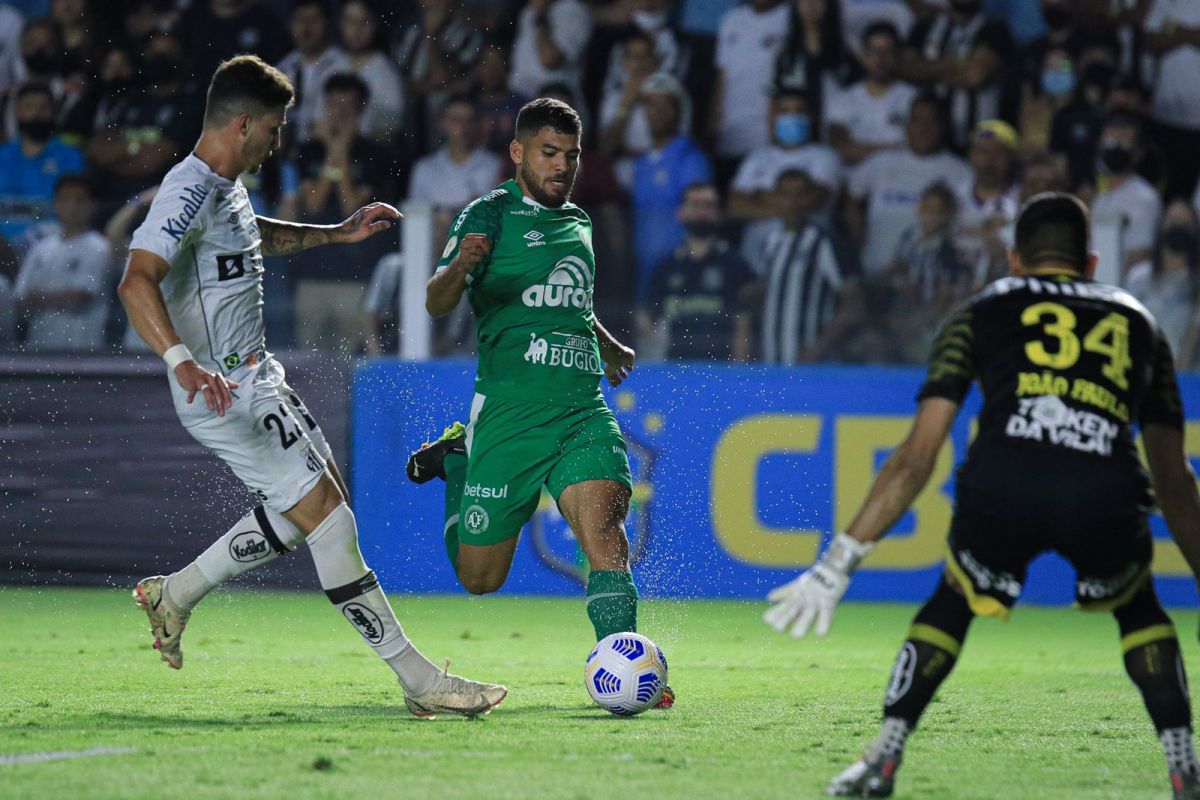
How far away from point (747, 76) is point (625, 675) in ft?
26.6

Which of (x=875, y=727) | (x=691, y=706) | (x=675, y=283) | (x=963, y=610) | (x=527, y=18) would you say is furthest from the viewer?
(x=527, y=18)

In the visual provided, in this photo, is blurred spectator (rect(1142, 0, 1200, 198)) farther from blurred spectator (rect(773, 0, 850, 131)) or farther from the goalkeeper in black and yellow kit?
the goalkeeper in black and yellow kit

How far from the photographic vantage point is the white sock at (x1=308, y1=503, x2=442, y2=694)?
238 inches

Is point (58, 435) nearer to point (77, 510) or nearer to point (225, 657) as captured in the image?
point (77, 510)

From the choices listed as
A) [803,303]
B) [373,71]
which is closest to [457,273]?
[803,303]

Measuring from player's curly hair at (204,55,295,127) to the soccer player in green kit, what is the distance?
33.8 inches

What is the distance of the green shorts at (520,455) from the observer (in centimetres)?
659

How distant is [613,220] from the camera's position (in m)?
10.6

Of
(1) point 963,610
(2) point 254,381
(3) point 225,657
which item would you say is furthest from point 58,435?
(1) point 963,610

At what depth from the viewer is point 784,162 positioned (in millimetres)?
12328

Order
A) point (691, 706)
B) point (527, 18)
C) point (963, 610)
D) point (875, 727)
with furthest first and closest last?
point (527, 18) < point (691, 706) < point (875, 727) < point (963, 610)

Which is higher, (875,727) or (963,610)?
(963,610)

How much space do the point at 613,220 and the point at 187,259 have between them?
4.84m

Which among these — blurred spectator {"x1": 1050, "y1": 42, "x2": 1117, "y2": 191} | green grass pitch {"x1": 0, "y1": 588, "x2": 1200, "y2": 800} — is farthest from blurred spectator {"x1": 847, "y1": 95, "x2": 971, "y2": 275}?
green grass pitch {"x1": 0, "y1": 588, "x2": 1200, "y2": 800}
